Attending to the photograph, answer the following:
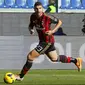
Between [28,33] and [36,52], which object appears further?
[28,33]

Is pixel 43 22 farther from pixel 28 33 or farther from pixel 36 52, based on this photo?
pixel 28 33

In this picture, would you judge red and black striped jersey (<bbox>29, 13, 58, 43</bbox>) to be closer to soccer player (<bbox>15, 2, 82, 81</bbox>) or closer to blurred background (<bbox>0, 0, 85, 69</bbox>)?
soccer player (<bbox>15, 2, 82, 81</bbox>)

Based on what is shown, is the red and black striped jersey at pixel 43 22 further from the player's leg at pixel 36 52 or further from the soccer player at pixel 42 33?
the player's leg at pixel 36 52

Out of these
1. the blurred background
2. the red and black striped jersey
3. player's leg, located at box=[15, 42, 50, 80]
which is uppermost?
the red and black striped jersey

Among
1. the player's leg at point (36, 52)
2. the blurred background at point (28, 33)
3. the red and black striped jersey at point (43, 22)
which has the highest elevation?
the red and black striped jersey at point (43, 22)

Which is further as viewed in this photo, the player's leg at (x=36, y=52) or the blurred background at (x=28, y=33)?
the blurred background at (x=28, y=33)

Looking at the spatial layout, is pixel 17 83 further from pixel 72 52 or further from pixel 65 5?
pixel 65 5

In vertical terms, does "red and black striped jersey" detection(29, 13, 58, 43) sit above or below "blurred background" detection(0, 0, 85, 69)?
above

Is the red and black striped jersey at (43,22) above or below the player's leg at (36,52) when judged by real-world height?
above

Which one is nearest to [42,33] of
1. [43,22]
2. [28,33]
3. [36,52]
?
[43,22]

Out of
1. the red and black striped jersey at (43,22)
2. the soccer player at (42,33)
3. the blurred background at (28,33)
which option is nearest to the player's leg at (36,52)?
the soccer player at (42,33)

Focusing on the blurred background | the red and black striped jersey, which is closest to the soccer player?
the red and black striped jersey

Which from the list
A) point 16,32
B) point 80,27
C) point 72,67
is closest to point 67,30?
point 80,27

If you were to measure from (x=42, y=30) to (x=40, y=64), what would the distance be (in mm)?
5247
